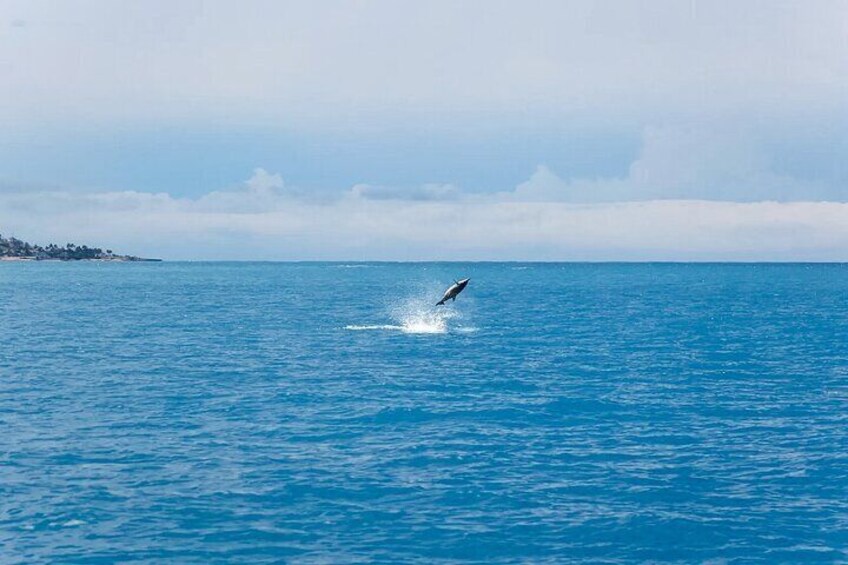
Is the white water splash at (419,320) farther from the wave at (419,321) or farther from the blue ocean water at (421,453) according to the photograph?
the blue ocean water at (421,453)

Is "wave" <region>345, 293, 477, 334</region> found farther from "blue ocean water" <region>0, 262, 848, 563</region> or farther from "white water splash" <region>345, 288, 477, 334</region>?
"blue ocean water" <region>0, 262, 848, 563</region>

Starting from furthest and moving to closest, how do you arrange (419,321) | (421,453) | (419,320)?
(419,320) → (419,321) → (421,453)

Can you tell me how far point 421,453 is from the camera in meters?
36.0

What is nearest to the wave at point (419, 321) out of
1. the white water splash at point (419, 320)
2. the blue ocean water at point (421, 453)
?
the white water splash at point (419, 320)

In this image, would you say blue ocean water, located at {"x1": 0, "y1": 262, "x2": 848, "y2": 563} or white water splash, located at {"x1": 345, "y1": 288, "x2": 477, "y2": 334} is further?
white water splash, located at {"x1": 345, "y1": 288, "x2": 477, "y2": 334}

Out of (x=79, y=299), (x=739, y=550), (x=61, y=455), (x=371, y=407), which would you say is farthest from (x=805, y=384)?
(x=79, y=299)

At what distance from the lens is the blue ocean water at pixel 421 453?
26125 mm

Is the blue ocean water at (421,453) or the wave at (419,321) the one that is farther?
the wave at (419,321)

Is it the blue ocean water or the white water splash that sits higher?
the white water splash

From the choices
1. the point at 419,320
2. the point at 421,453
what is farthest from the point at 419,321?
the point at 421,453

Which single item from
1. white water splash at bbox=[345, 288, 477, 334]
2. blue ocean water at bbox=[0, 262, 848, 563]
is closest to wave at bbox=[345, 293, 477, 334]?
white water splash at bbox=[345, 288, 477, 334]

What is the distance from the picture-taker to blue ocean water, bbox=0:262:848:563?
26.1 meters

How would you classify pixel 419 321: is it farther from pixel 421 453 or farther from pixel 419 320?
pixel 421 453

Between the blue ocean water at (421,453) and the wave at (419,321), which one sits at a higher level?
the wave at (419,321)
